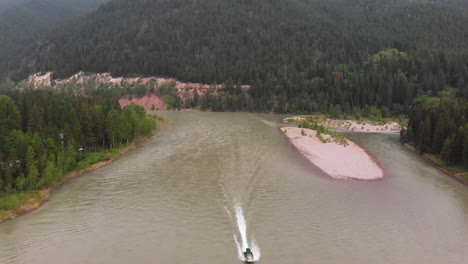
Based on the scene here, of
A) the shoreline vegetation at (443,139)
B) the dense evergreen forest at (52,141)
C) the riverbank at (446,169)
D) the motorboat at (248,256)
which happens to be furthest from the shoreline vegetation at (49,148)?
the shoreline vegetation at (443,139)

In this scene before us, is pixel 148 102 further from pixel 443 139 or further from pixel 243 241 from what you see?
pixel 243 241

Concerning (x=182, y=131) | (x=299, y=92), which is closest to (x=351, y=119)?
(x=299, y=92)

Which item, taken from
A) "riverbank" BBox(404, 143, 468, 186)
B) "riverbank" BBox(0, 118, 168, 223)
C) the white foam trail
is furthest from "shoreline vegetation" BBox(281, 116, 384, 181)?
"riverbank" BBox(0, 118, 168, 223)

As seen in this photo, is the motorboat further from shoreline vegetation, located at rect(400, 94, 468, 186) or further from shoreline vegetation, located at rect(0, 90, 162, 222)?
shoreline vegetation, located at rect(400, 94, 468, 186)

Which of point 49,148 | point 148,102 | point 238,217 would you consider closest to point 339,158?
point 238,217

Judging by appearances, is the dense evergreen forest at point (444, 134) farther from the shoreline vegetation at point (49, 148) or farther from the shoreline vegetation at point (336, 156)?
the shoreline vegetation at point (49, 148)
